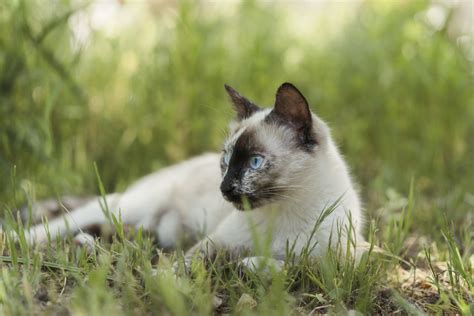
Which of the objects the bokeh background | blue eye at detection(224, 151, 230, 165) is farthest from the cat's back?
blue eye at detection(224, 151, 230, 165)

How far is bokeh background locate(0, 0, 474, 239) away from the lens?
12.2 ft

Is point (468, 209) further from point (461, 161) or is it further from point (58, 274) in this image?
point (58, 274)

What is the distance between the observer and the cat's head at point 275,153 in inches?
94.4

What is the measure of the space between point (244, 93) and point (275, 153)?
6.47 ft

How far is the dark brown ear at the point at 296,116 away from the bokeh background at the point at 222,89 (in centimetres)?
124

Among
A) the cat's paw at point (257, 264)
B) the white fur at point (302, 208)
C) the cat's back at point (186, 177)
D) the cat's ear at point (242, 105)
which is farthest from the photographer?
the cat's back at point (186, 177)

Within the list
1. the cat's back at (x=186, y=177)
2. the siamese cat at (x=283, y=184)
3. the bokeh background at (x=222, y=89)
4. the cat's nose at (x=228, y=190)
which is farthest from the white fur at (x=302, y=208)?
the bokeh background at (x=222, y=89)

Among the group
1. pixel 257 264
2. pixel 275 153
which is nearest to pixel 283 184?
pixel 275 153

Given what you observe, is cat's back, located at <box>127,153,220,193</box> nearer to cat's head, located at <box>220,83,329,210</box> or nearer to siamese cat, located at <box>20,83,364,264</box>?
siamese cat, located at <box>20,83,364,264</box>

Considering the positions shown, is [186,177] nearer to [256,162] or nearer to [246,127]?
[246,127]

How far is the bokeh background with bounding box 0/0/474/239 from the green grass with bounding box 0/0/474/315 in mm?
12

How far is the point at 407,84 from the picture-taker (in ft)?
14.9

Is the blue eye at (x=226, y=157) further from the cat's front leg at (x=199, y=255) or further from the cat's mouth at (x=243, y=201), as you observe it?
the cat's front leg at (x=199, y=255)

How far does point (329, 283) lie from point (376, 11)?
347 centimetres
